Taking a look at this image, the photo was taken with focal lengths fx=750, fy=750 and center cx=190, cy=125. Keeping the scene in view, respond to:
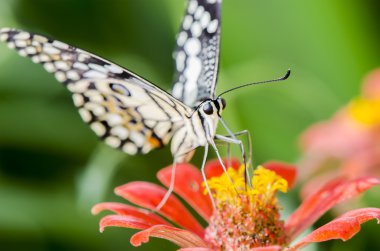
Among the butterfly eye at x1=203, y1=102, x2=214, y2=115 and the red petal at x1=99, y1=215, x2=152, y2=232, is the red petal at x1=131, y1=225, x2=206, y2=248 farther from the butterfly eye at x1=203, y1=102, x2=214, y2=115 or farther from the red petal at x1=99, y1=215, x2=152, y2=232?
the butterfly eye at x1=203, y1=102, x2=214, y2=115

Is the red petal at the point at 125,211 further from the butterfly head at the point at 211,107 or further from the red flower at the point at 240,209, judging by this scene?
the butterfly head at the point at 211,107

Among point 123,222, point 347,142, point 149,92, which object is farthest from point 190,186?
point 347,142

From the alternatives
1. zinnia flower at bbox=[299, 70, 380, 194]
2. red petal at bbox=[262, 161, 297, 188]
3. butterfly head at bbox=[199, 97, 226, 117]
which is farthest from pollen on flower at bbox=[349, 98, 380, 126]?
butterfly head at bbox=[199, 97, 226, 117]

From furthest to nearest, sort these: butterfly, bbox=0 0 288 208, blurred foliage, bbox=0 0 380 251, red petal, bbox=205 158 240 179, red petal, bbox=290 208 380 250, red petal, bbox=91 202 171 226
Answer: blurred foliage, bbox=0 0 380 251 < red petal, bbox=205 158 240 179 < butterfly, bbox=0 0 288 208 < red petal, bbox=91 202 171 226 < red petal, bbox=290 208 380 250

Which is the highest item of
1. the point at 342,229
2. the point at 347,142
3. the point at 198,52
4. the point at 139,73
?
the point at 139,73

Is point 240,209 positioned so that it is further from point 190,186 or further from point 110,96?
point 110,96

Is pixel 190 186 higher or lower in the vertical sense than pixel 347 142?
lower
